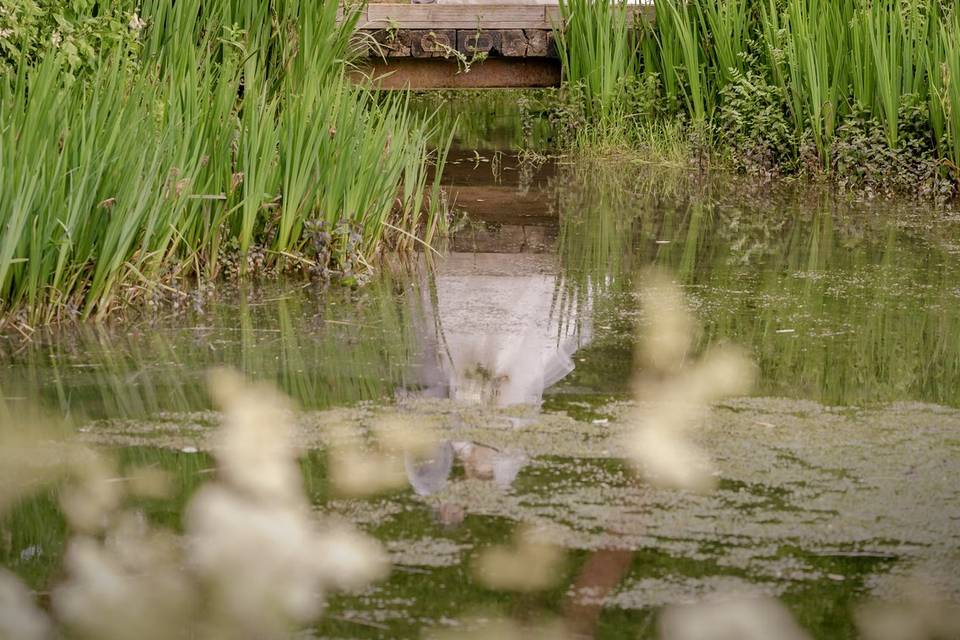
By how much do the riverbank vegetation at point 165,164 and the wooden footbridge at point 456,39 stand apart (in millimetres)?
2728

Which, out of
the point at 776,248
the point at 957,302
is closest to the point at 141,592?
the point at 957,302

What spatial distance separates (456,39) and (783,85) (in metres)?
2.31

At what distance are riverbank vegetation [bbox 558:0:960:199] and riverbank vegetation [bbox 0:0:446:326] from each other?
2.58 meters

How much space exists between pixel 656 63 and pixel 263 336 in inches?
193

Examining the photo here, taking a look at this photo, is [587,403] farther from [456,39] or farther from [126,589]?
[456,39]

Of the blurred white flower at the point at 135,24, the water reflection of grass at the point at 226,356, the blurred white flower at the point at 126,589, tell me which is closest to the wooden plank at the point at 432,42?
the blurred white flower at the point at 135,24

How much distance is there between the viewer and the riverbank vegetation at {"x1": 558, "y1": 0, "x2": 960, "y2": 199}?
7406mm

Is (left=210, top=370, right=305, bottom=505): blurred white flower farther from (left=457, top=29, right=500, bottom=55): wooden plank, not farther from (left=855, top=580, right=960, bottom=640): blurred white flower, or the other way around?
(left=457, top=29, right=500, bottom=55): wooden plank

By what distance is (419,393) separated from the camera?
3.84m

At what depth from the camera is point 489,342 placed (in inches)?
173

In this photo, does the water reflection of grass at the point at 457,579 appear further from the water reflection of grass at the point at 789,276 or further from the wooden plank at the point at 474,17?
the wooden plank at the point at 474,17

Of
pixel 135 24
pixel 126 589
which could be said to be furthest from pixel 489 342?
pixel 135 24

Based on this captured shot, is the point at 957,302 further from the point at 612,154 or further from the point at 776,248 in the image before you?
the point at 612,154

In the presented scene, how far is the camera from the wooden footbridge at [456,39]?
8992mm
